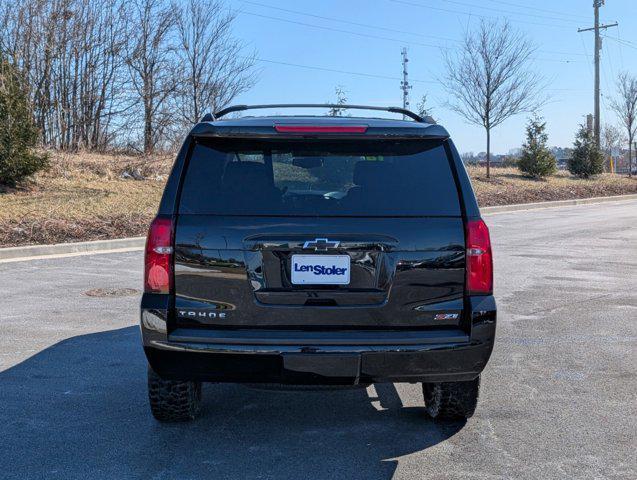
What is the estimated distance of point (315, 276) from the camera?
3686 mm

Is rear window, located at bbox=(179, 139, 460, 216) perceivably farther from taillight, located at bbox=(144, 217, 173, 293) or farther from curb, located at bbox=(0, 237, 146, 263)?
curb, located at bbox=(0, 237, 146, 263)

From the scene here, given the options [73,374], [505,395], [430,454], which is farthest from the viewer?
[73,374]

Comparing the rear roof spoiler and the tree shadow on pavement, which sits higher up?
the rear roof spoiler

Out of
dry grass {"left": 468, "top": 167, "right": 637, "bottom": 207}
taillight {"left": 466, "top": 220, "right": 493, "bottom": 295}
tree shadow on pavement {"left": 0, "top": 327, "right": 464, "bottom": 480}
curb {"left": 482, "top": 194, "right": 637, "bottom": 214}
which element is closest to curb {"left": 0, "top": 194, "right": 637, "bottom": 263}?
tree shadow on pavement {"left": 0, "top": 327, "right": 464, "bottom": 480}

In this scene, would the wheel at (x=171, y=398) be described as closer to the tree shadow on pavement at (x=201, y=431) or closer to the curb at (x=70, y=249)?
the tree shadow on pavement at (x=201, y=431)

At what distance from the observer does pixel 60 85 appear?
22.2 metres

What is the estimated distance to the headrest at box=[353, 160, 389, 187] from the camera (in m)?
3.86

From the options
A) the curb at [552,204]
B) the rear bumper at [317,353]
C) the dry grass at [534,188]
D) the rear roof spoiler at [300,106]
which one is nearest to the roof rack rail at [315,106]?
the rear roof spoiler at [300,106]

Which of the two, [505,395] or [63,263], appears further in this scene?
[63,263]

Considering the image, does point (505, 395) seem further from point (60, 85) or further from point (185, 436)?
point (60, 85)

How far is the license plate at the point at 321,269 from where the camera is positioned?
367 cm

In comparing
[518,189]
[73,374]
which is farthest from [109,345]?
[518,189]

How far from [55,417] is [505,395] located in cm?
306

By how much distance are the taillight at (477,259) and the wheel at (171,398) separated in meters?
1.76
